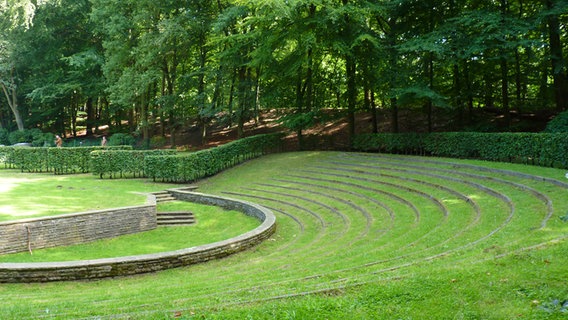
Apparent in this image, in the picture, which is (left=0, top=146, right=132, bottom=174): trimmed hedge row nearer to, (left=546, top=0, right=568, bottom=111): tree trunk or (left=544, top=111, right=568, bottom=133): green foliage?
(left=544, top=111, right=568, bottom=133): green foliage

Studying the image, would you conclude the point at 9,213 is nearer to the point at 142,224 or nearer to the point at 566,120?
the point at 142,224

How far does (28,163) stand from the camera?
81.8 feet

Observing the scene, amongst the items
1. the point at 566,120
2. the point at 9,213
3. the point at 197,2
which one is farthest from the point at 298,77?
the point at 9,213

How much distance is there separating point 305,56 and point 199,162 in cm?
848

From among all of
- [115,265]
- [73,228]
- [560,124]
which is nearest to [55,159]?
[73,228]

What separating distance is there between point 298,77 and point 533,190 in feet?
62.3

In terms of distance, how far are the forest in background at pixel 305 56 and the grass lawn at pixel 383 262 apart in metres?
7.12

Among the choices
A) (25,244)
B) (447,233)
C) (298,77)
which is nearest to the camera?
(447,233)

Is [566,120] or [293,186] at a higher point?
[566,120]

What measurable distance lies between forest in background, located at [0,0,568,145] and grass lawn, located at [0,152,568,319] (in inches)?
280

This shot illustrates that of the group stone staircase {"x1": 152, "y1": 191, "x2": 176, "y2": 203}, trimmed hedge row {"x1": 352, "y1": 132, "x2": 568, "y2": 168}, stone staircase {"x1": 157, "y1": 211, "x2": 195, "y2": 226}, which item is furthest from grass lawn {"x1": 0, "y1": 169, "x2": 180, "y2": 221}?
trimmed hedge row {"x1": 352, "y1": 132, "x2": 568, "y2": 168}

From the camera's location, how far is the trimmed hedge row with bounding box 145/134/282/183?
21875 mm

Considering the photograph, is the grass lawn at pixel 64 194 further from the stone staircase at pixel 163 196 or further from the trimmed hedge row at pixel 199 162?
the trimmed hedge row at pixel 199 162

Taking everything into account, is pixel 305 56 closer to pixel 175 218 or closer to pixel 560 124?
pixel 560 124
